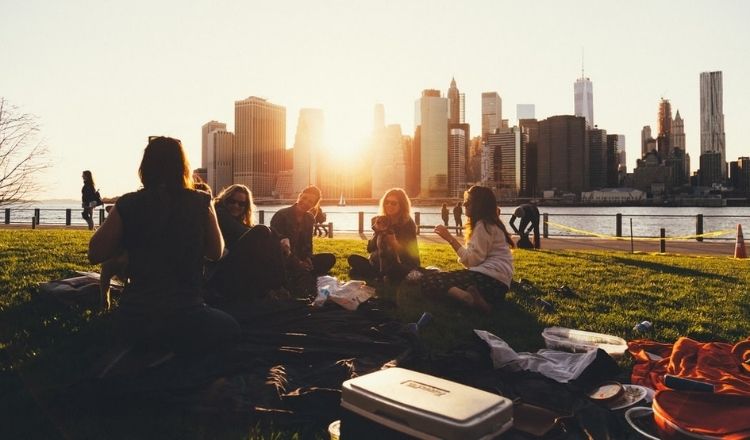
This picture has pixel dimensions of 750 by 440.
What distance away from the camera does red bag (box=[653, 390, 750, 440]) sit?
2479 mm

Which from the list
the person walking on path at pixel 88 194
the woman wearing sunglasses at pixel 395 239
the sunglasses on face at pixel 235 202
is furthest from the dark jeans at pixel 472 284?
the person walking on path at pixel 88 194

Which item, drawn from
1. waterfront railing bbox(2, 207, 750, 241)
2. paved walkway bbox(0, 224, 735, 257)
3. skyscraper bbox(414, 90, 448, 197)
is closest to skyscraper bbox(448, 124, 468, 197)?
skyscraper bbox(414, 90, 448, 197)

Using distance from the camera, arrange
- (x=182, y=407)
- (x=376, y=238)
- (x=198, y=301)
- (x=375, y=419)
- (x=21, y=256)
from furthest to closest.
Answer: (x=21, y=256)
(x=376, y=238)
(x=198, y=301)
(x=182, y=407)
(x=375, y=419)

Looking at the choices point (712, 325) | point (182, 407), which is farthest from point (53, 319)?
point (712, 325)

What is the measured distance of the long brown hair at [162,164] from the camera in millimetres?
3418

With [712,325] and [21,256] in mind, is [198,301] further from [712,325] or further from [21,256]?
[21,256]

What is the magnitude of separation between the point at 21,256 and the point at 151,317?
6863mm

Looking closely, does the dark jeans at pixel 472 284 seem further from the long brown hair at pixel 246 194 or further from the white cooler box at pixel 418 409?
the white cooler box at pixel 418 409

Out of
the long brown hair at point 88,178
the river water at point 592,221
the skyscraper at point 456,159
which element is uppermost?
the skyscraper at point 456,159

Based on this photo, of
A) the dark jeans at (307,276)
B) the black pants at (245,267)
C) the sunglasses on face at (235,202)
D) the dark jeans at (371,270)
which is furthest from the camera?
the dark jeans at (371,270)

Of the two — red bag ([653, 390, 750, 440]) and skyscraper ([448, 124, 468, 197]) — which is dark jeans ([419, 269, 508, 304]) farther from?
skyscraper ([448, 124, 468, 197])

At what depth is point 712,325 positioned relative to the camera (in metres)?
5.30

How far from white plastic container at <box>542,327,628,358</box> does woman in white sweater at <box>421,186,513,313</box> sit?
4.07 feet

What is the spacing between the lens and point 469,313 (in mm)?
5586
